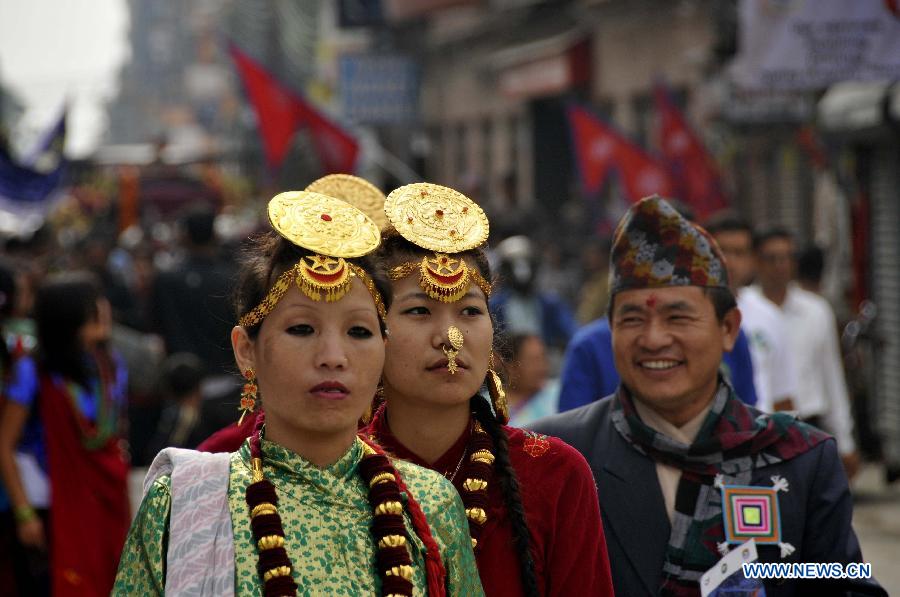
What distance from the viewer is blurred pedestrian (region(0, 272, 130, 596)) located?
5.86 meters

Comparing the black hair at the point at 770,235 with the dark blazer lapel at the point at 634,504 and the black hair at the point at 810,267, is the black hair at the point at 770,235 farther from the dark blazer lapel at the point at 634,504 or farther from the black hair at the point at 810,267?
the dark blazer lapel at the point at 634,504

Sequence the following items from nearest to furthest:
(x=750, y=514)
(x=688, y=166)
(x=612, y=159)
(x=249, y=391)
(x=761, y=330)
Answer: (x=249, y=391), (x=750, y=514), (x=761, y=330), (x=688, y=166), (x=612, y=159)

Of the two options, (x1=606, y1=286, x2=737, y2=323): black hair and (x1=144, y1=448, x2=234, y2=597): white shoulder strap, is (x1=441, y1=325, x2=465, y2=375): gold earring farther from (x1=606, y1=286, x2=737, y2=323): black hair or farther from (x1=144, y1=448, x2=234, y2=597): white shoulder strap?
(x1=606, y1=286, x2=737, y2=323): black hair

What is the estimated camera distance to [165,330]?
27.3 ft

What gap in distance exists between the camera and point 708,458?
3688 mm

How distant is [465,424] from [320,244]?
2.26 feet

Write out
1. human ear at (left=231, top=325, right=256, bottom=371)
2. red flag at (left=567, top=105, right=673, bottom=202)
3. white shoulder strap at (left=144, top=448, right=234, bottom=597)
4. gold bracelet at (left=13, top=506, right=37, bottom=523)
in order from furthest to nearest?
1. red flag at (left=567, top=105, right=673, bottom=202)
2. gold bracelet at (left=13, top=506, right=37, bottom=523)
3. human ear at (left=231, top=325, right=256, bottom=371)
4. white shoulder strap at (left=144, top=448, right=234, bottom=597)

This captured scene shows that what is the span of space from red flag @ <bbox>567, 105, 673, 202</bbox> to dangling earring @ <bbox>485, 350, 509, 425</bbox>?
29.1ft

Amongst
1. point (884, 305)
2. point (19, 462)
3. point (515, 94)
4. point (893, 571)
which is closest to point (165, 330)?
point (19, 462)

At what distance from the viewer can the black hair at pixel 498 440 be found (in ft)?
9.86

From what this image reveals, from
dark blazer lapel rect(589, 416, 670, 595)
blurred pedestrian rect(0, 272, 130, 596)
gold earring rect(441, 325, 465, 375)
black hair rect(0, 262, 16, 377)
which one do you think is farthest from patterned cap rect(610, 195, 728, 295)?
black hair rect(0, 262, 16, 377)

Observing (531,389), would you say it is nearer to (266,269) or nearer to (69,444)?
(69,444)

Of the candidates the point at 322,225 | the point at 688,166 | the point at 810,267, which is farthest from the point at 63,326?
the point at 688,166

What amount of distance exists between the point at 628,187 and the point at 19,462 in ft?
25.8
